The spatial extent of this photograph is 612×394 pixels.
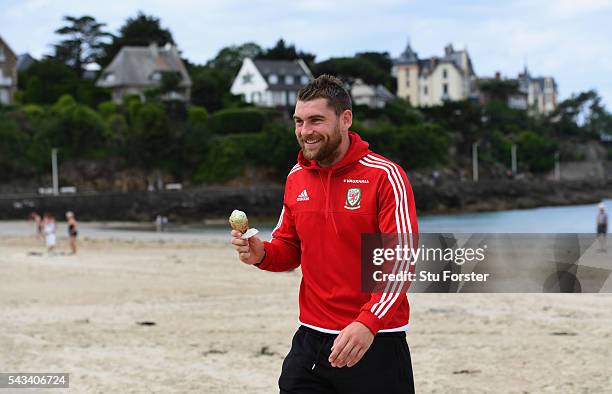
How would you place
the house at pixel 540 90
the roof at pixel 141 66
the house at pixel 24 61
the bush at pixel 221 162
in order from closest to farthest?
the bush at pixel 221 162, the roof at pixel 141 66, the house at pixel 24 61, the house at pixel 540 90

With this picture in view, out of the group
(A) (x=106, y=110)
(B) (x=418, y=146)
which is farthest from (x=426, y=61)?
(A) (x=106, y=110)

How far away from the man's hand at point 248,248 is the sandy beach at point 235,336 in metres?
3.51

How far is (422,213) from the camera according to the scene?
59.8 meters

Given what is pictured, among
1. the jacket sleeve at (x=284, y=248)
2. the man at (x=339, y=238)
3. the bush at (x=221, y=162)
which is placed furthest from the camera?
the bush at (x=221, y=162)

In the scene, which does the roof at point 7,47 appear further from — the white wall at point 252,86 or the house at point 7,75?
the white wall at point 252,86

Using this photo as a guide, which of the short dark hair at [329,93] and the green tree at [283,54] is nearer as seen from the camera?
the short dark hair at [329,93]

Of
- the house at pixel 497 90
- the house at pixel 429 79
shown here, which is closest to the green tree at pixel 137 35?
the house at pixel 429 79

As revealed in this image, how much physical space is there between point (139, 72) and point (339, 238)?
7268 centimetres

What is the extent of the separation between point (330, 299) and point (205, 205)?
164 ft

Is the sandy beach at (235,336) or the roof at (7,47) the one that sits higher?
the roof at (7,47)

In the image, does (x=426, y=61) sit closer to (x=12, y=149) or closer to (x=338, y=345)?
(x=12, y=149)

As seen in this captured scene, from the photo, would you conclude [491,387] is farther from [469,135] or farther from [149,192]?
[469,135]

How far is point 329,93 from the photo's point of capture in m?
3.01

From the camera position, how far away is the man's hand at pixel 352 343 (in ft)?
9.18
